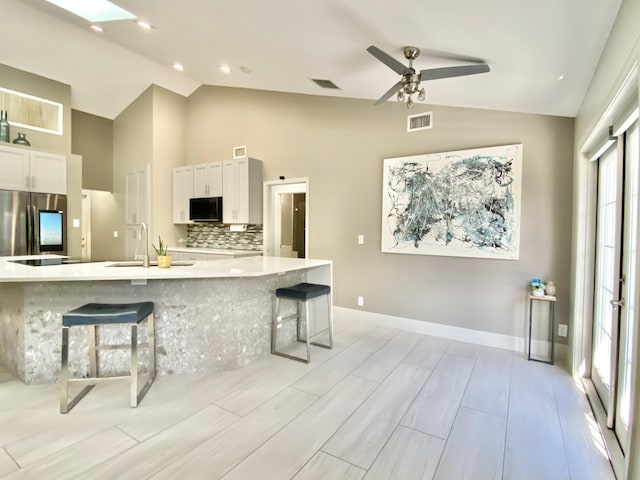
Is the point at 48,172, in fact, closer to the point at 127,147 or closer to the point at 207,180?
the point at 127,147

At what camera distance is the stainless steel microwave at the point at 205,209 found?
5359mm

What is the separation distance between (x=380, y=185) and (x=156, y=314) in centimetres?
294

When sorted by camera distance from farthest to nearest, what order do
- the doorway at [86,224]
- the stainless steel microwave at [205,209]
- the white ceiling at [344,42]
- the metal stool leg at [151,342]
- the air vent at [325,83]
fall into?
1. the doorway at [86,224]
2. the stainless steel microwave at [205,209]
3. the air vent at [325,83]
4. the metal stool leg at [151,342]
5. the white ceiling at [344,42]

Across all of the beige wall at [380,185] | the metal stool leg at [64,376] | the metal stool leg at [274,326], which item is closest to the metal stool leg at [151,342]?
the metal stool leg at [64,376]

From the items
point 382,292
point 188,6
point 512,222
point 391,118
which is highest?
point 188,6

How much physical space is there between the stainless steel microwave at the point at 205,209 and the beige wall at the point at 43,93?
212 cm

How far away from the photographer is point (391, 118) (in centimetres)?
407

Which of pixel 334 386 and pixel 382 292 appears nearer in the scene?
pixel 334 386

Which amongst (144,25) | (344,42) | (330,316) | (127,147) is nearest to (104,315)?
(330,316)

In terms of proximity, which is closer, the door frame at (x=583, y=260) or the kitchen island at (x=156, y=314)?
the kitchen island at (x=156, y=314)

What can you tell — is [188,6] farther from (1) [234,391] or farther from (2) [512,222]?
(2) [512,222]

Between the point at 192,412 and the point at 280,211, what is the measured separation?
3.53 meters

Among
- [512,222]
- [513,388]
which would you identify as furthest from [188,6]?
[513,388]

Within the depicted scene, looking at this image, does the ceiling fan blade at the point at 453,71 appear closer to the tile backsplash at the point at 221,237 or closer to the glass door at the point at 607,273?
the glass door at the point at 607,273
